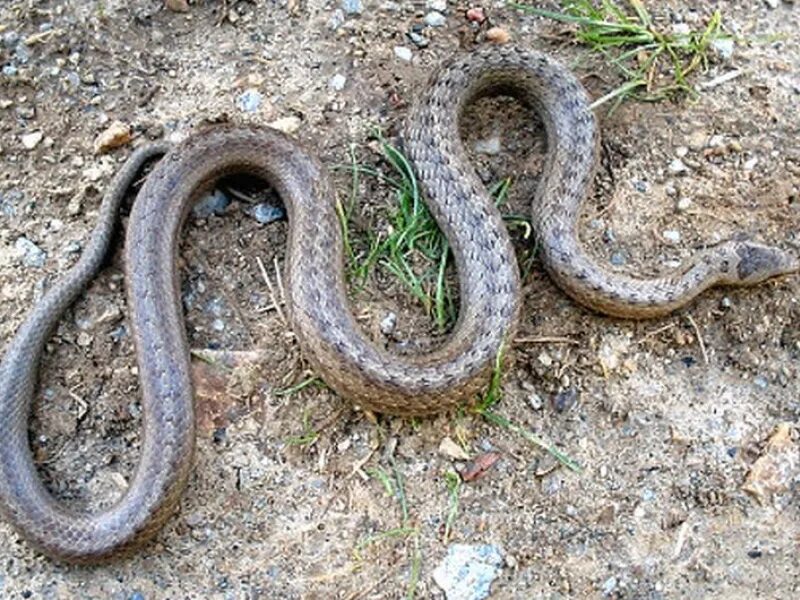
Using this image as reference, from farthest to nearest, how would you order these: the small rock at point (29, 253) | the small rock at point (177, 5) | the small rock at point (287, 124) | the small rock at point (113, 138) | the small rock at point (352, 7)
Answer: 1. the small rock at point (352, 7)
2. the small rock at point (177, 5)
3. the small rock at point (287, 124)
4. the small rock at point (113, 138)
5. the small rock at point (29, 253)

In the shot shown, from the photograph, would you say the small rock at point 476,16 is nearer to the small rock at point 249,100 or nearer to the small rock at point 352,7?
the small rock at point 352,7

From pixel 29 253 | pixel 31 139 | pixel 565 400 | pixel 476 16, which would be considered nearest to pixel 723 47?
pixel 476 16

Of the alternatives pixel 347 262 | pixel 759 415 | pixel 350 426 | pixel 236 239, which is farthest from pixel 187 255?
pixel 759 415

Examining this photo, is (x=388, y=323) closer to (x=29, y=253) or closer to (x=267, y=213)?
(x=267, y=213)

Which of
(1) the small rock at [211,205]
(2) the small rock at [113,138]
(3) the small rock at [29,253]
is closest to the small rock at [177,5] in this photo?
(2) the small rock at [113,138]

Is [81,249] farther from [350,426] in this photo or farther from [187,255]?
[350,426]

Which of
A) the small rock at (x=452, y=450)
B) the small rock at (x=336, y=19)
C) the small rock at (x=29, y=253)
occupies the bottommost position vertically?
the small rock at (x=452, y=450)
